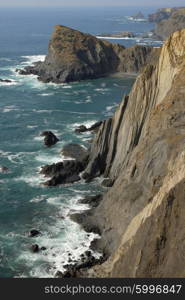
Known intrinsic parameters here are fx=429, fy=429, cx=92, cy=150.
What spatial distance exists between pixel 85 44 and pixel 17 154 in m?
93.6

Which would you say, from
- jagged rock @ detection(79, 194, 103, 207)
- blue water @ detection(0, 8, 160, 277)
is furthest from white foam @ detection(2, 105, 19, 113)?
jagged rock @ detection(79, 194, 103, 207)

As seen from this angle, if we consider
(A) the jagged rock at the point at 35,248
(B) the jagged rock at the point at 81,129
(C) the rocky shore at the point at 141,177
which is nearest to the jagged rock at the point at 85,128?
(B) the jagged rock at the point at 81,129

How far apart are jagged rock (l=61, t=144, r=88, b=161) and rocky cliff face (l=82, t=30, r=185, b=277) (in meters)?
5.23

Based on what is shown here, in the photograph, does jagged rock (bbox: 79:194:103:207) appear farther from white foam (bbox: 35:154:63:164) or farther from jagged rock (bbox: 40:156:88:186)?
white foam (bbox: 35:154:63:164)

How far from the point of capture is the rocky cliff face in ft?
137

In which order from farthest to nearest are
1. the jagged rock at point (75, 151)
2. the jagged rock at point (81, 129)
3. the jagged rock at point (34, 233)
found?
the jagged rock at point (81, 129) → the jagged rock at point (75, 151) → the jagged rock at point (34, 233)

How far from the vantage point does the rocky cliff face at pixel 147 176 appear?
41750mm

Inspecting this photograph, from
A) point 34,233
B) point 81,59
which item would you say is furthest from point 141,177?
point 81,59

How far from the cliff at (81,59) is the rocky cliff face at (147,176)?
87.1 m

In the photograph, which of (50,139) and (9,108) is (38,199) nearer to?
(50,139)

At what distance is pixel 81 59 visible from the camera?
555 ft

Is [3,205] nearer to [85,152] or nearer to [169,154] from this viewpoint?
[85,152]

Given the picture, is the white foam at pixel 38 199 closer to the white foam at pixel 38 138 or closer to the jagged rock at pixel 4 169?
the jagged rock at pixel 4 169

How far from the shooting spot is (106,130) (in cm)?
7975
